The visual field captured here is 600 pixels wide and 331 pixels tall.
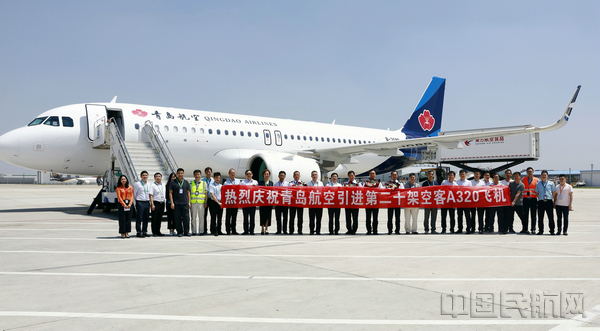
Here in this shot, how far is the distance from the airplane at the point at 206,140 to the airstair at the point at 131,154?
14.3 inches

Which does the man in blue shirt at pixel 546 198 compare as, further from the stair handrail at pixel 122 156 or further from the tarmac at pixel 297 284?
the stair handrail at pixel 122 156

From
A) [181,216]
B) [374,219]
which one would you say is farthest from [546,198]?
[181,216]

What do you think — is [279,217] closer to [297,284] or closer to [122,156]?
[297,284]

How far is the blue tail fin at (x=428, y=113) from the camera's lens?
26.3m

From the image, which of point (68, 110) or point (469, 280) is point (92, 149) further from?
point (469, 280)

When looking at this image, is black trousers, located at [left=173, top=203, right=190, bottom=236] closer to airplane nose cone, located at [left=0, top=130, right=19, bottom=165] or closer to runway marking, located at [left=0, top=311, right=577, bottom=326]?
runway marking, located at [left=0, top=311, right=577, bottom=326]

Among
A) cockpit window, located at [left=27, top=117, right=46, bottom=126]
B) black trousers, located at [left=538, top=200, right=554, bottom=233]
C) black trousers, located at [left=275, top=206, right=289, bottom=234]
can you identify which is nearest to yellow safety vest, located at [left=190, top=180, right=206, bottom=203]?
black trousers, located at [left=275, top=206, right=289, bottom=234]

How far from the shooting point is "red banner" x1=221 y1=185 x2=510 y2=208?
35.6ft

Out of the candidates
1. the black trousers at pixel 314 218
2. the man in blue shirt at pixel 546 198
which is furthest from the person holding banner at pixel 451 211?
the black trousers at pixel 314 218

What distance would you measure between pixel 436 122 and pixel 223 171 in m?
14.5

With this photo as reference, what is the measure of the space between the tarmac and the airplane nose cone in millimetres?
6585

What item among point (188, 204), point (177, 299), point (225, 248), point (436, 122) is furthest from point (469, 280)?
point (436, 122)

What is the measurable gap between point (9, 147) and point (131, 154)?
396 centimetres

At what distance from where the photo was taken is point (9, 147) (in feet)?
47.8
